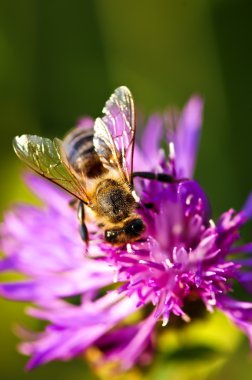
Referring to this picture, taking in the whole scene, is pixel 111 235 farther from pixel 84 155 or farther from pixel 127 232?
pixel 84 155

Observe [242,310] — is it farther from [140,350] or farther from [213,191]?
[213,191]

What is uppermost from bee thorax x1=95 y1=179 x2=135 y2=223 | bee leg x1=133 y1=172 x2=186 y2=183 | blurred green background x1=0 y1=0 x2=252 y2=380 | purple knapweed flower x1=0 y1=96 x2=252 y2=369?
blurred green background x1=0 y1=0 x2=252 y2=380

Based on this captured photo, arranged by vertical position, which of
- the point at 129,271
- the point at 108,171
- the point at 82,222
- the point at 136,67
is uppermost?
the point at 136,67

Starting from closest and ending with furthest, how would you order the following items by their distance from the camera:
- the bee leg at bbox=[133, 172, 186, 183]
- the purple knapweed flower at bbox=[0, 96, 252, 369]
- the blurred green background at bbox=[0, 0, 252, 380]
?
1. the purple knapweed flower at bbox=[0, 96, 252, 369]
2. the bee leg at bbox=[133, 172, 186, 183]
3. the blurred green background at bbox=[0, 0, 252, 380]

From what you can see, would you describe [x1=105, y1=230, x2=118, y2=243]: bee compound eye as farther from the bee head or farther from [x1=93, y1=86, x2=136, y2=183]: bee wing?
[x1=93, y1=86, x2=136, y2=183]: bee wing

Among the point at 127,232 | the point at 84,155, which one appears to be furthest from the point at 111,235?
the point at 84,155

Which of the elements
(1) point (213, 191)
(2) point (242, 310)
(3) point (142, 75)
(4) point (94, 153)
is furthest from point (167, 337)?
(3) point (142, 75)

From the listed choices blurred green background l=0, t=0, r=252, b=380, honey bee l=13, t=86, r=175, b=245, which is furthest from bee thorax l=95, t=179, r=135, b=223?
blurred green background l=0, t=0, r=252, b=380

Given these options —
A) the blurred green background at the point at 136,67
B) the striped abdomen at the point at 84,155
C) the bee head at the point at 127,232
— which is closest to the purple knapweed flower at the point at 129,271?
the bee head at the point at 127,232
